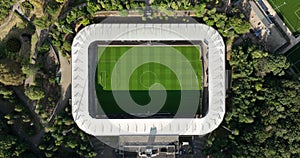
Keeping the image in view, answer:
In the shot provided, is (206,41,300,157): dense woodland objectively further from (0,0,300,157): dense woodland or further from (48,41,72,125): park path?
(48,41,72,125): park path

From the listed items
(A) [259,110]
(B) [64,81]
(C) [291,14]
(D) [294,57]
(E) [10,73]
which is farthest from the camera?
(C) [291,14]

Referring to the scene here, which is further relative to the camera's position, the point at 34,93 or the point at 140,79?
the point at 140,79

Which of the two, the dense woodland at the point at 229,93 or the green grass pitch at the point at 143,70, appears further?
the green grass pitch at the point at 143,70

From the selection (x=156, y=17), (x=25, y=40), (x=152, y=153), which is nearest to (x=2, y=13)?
(x=25, y=40)

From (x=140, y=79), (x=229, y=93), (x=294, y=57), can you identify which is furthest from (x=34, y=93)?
(x=294, y=57)

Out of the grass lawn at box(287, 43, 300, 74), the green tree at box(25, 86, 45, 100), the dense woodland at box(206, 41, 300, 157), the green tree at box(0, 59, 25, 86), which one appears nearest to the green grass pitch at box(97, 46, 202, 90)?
the dense woodland at box(206, 41, 300, 157)

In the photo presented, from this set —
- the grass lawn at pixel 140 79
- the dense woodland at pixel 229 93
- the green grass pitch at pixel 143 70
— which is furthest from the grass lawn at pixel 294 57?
the grass lawn at pixel 140 79

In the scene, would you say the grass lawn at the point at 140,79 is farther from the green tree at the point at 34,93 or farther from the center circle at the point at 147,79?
the green tree at the point at 34,93

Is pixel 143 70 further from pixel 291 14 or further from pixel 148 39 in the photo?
pixel 291 14
